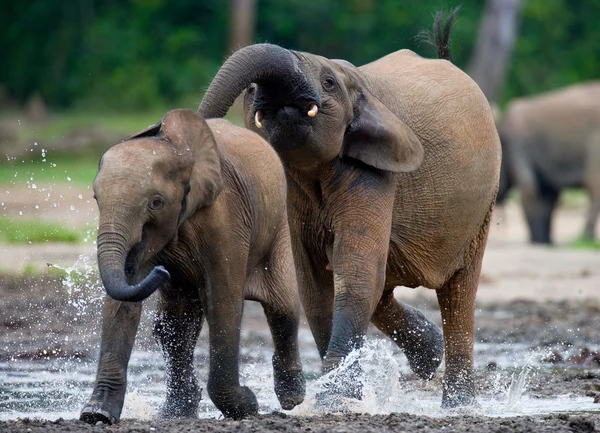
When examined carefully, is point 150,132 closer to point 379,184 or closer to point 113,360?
point 113,360

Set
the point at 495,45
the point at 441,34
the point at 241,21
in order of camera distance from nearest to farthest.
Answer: the point at 441,34, the point at 495,45, the point at 241,21

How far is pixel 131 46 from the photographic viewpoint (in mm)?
31922

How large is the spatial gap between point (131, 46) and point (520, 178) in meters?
14.0

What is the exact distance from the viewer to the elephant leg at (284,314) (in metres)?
7.14

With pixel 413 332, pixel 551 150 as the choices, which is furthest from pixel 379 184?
pixel 551 150

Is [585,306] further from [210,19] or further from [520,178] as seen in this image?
[210,19]

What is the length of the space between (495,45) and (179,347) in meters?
22.1

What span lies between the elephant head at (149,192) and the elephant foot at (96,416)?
599 mm

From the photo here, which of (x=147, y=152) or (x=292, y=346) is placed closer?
(x=147, y=152)

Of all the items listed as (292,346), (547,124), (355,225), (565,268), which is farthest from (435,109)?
(547,124)

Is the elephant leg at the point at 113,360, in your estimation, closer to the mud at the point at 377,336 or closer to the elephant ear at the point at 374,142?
the mud at the point at 377,336

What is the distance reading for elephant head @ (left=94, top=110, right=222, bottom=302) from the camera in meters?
5.75

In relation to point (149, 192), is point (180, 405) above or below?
below

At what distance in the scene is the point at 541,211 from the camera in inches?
774
